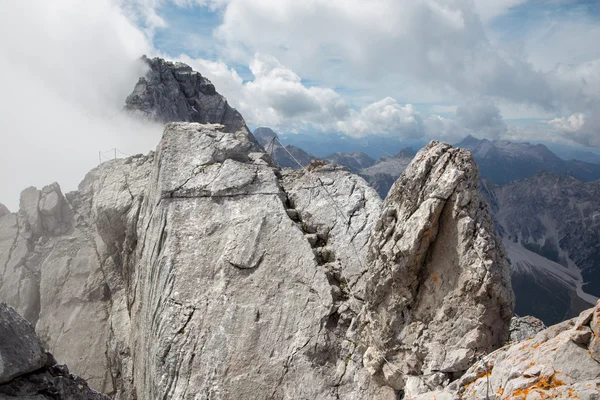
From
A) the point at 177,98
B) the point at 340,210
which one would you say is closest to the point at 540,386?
the point at 340,210

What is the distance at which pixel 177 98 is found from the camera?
11912 centimetres

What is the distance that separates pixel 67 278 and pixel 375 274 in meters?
36.5

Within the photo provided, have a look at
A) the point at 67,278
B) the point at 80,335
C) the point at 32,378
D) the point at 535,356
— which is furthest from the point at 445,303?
the point at 67,278

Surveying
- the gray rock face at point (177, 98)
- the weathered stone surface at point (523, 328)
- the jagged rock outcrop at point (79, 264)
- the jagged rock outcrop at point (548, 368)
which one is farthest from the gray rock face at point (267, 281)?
the gray rock face at point (177, 98)

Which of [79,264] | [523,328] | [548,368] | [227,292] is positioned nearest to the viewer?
[548,368]

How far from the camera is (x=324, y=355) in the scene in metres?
21.1

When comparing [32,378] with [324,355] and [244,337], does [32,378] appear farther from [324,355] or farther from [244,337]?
[324,355]

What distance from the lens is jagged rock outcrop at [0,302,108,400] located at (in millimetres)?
15523

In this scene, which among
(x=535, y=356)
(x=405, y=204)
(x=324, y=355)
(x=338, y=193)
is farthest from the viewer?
(x=338, y=193)

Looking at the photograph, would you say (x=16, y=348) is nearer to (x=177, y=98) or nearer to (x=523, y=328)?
(x=523, y=328)

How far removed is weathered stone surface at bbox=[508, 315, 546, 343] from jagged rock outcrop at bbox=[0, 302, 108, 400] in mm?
27987

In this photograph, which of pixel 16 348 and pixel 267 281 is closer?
pixel 16 348

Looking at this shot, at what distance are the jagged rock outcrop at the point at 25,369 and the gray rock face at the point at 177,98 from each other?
321 feet

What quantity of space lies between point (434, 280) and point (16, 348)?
746 inches
